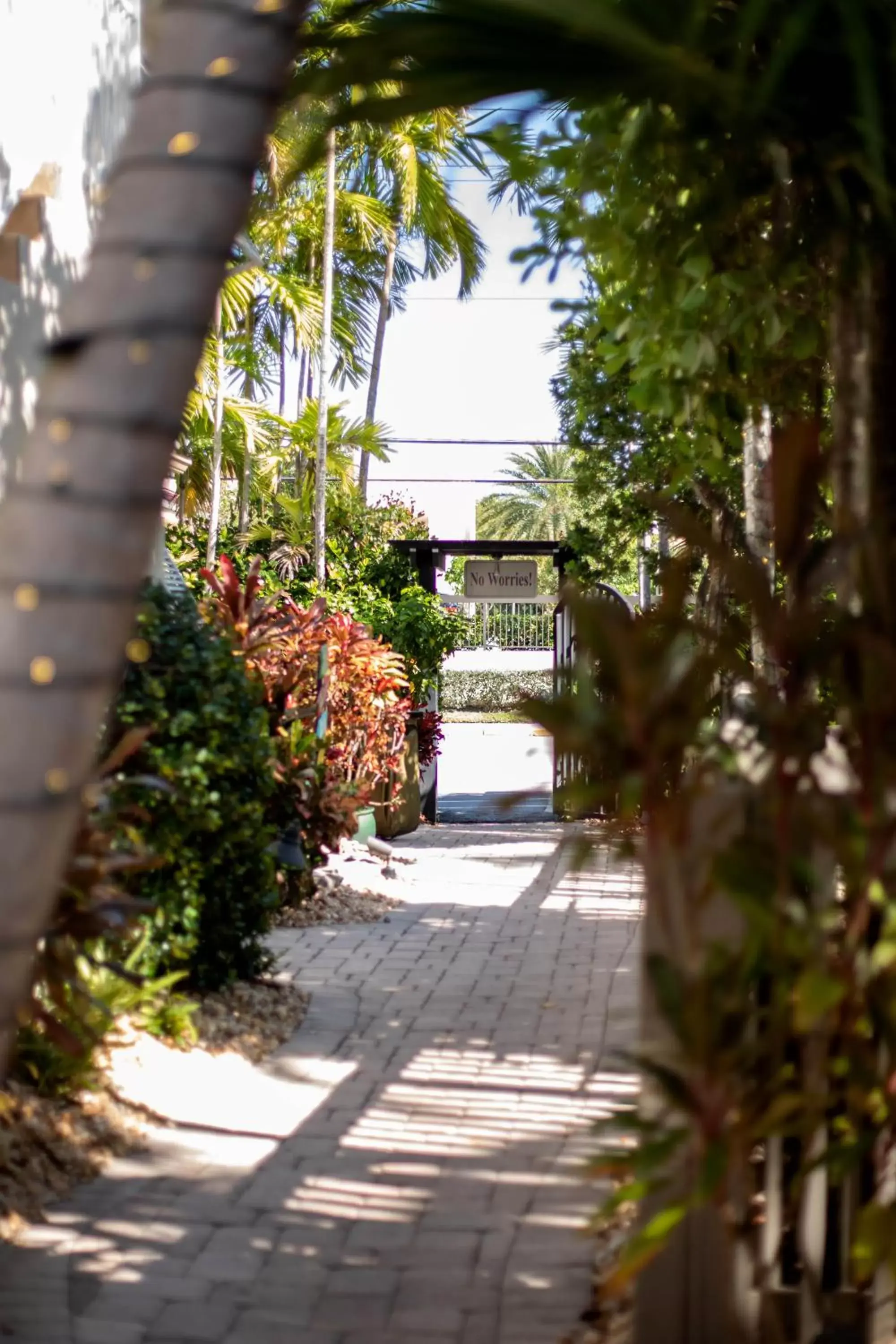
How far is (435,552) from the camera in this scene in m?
15.5

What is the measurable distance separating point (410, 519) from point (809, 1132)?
1553 cm

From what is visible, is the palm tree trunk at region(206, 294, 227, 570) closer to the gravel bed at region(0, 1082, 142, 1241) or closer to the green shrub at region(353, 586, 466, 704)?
the green shrub at region(353, 586, 466, 704)

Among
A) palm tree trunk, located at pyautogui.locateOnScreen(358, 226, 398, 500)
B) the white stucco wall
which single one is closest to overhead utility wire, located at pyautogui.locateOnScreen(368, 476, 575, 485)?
palm tree trunk, located at pyautogui.locateOnScreen(358, 226, 398, 500)

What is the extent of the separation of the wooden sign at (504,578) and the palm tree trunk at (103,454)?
15855 mm

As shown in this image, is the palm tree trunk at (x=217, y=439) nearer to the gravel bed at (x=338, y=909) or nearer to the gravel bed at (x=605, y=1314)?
the gravel bed at (x=338, y=909)

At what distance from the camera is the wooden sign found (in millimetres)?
17297

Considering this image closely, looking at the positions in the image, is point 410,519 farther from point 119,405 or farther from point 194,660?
point 119,405

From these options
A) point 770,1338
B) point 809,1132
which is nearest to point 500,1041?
point 770,1338

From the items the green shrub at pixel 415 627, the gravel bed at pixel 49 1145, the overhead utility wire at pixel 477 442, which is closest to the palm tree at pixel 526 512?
the overhead utility wire at pixel 477 442

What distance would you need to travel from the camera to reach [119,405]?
1.21 m

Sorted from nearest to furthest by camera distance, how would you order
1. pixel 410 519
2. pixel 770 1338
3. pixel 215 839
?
1. pixel 770 1338
2. pixel 215 839
3. pixel 410 519

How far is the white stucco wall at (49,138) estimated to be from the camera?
19.4 feet

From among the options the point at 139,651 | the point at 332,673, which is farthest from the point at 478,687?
the point at 139,651

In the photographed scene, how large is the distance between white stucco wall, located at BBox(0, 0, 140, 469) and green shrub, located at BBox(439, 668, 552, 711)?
88.8ft
